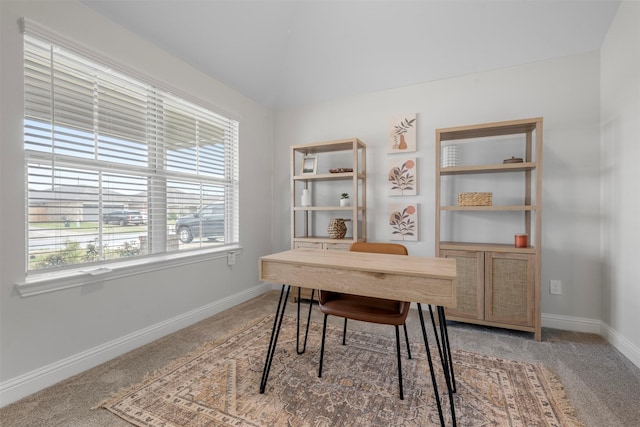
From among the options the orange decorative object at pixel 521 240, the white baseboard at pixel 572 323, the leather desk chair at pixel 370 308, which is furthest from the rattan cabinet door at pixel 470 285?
the leather desk chair at pixel 370 308

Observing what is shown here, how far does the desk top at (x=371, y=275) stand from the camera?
132 cm

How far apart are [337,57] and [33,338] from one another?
132 inches

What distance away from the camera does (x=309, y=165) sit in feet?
11.5

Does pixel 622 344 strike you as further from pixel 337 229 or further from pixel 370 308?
pixel 337 229

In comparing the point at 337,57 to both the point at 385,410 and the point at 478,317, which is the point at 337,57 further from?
the point at 385,410

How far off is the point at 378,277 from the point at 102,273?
1.85 metres

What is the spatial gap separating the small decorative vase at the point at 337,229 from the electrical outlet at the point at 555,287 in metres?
1.96

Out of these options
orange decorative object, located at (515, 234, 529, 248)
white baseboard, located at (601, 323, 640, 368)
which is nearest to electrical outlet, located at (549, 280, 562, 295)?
white baseboard, located at (601, 323, 640, 368)

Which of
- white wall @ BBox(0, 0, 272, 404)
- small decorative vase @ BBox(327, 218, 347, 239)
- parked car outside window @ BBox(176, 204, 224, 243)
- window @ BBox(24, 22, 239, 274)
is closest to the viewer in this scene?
white wall @ BBox(0, 0, 272, 404)

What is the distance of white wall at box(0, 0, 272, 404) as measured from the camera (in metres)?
1.60

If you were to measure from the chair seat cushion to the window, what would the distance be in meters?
1.66

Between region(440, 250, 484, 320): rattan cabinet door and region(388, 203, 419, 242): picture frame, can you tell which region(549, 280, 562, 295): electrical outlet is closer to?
region(440, 250, 484, 320): rattan cabinet door

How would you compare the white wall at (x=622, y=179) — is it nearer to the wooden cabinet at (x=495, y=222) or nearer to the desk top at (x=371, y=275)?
the wooden cabinet at (x=495, y=222)

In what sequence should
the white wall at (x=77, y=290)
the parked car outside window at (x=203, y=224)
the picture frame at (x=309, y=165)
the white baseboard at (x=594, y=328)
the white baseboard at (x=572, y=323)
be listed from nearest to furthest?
the white wall at (x=77, y=290) < the white baseboard at (x=594, y=328) < the white baseboard at (x=572, y=323) < the parked car outside window at (x=203, y=224) < the picture frame at (x=309, y=165)
